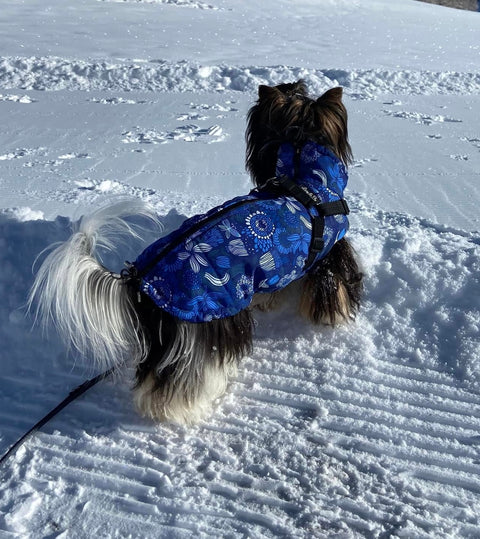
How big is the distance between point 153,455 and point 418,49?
9385 mm

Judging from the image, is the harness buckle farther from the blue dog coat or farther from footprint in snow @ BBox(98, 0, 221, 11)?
footprint in snow @ BBox(98, 0, 221, 11)

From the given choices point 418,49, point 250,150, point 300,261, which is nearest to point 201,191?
point 250,150

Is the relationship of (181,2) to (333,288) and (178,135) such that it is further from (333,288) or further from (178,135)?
(333,288)

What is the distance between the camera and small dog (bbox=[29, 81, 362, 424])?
7.92ft

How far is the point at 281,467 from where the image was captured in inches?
102

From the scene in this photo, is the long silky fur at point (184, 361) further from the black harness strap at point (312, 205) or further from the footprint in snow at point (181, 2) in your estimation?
the footprint in snow at point (181, 2)

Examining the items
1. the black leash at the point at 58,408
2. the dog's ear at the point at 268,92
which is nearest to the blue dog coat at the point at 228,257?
the dog's ear at the point at 268,92

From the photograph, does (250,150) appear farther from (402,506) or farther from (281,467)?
(402,506)

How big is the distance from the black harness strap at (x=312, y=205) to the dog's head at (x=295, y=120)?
0.26 m

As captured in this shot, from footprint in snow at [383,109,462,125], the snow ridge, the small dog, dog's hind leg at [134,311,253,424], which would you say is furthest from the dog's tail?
the snow ridge

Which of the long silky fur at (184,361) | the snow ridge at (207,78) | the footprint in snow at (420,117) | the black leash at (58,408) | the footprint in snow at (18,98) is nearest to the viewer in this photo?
the long silky fur at (184,361)

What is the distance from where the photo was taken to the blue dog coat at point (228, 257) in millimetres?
2424

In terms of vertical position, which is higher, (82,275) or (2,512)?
(82,275)

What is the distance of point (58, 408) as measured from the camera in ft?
9.24
